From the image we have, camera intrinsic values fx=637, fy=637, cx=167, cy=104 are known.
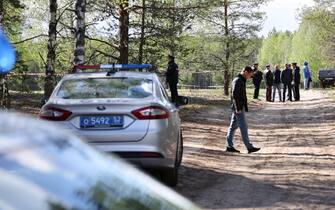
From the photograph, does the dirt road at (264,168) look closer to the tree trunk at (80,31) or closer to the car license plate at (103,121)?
the car license plate at (103,121)

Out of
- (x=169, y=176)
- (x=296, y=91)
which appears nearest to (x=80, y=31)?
(x=169, y=176)

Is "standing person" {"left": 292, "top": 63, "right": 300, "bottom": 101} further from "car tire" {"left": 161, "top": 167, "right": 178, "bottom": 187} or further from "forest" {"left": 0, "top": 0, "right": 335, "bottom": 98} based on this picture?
"car tire" {"left": 161, "top": 167, "right": 178, "bottom": 187}

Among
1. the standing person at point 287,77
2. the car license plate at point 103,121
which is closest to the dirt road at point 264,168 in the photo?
the car license plate at point 103,121

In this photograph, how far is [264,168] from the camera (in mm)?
10227

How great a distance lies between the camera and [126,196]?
1760 millimetres

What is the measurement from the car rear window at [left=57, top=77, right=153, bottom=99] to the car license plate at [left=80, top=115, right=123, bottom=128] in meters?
0.33

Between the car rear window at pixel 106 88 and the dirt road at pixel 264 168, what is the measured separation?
4.72 feet

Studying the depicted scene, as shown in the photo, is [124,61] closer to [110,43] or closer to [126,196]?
[110,43]

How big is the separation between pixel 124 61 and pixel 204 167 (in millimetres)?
10778

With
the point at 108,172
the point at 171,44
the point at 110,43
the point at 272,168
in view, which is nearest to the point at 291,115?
the point at 171,44

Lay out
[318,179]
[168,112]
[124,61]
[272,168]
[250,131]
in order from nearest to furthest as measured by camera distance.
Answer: [168,112] → [318,179] → [272,168] → [250,131] → [124,61]

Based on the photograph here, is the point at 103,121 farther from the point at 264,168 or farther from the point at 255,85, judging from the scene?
the point at 255,85

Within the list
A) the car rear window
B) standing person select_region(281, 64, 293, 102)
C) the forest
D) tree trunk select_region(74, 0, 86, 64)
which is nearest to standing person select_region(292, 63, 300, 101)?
standing person select_region(281, 64, 293, 102)

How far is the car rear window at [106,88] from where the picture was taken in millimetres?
7652
